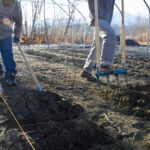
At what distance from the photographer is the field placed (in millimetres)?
3268

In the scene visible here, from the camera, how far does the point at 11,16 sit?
513 centimetres

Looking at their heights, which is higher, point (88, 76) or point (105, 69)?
point (105, 69)

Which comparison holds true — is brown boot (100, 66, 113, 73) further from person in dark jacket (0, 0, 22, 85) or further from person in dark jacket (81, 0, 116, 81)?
person in dark jacket (0, 0, 22, 85)

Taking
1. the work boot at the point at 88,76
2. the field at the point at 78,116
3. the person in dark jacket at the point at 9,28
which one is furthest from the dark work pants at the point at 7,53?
the work boot at the point at 88,76

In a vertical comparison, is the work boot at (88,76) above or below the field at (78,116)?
above

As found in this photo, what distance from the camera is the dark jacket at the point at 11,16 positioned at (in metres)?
5.04

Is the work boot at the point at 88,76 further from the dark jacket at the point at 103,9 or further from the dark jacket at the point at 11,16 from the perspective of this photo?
the dark jacket at the point at 11,16

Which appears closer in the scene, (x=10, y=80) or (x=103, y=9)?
(x=10, y=80)

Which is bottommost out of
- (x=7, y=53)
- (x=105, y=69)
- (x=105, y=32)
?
(x=105, y=69)

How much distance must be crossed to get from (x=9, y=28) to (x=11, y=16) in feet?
0.55

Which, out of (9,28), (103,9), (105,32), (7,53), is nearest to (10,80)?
(7,53)

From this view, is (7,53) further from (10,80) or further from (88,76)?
(88,76)

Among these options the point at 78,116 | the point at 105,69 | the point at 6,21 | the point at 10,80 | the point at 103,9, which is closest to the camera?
the point at 78,116

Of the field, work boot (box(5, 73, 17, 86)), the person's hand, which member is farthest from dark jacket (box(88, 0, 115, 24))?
work boot (box(5, 73, 17, 86))
